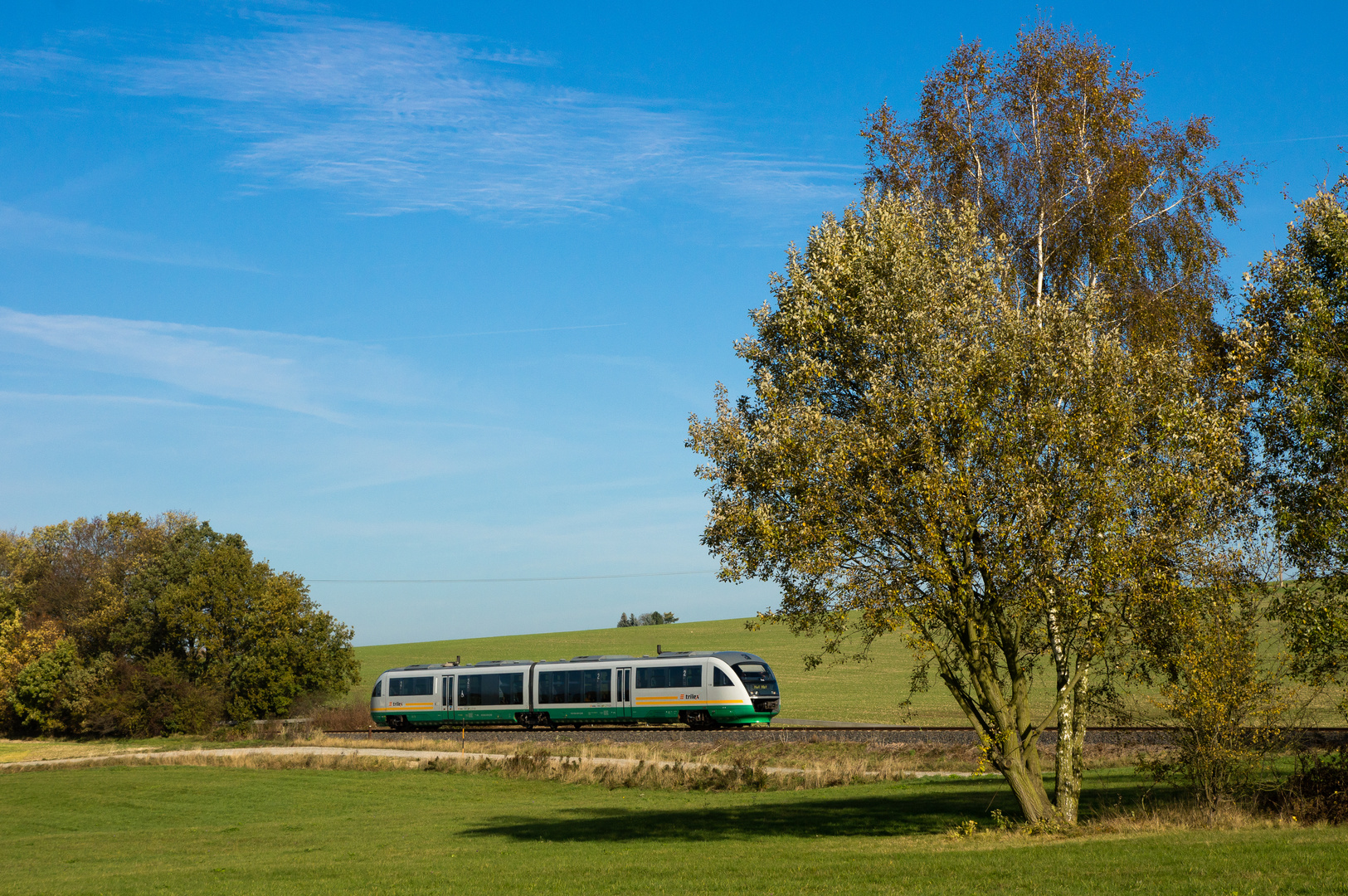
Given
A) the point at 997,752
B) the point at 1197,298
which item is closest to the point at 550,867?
the point at 997,752

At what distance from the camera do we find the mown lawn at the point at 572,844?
543 inches

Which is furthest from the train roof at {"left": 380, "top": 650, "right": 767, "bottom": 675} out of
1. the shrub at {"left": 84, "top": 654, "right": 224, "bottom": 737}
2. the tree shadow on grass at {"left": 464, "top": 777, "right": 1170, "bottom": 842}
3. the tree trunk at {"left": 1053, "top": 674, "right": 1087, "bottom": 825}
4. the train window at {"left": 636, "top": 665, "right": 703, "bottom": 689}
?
the tree trunk at {"left": 1053, "top": 674, "right": 1087, "bottom": 825}

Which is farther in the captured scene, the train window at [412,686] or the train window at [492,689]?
the train window at [412,686]

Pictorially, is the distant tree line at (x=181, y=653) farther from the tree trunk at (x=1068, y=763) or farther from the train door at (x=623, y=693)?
the tree trunk at (x=1068, y=763)

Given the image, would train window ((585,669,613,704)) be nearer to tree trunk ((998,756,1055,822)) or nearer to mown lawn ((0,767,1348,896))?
mown lawn ((0,767,1348,896))

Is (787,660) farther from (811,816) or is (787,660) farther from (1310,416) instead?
(1310,416)

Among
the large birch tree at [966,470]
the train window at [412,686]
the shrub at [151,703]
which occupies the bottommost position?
the shrub at [151,703]

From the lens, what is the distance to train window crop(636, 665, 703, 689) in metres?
43.9

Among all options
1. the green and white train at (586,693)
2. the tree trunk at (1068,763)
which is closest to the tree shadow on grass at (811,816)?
the tree trunk at (1068,763)

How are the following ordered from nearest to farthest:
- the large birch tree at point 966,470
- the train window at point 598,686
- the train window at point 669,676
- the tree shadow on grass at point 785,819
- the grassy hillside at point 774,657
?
the large birch tree at point 966,470 → the tree shadow on grass at point 785,819 → the train window at point 669,676 → the train window at point 598,686 → the grassy hillside at point 774,657

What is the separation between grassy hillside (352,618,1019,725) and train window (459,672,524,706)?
13.9 metres

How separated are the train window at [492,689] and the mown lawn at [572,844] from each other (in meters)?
10.5

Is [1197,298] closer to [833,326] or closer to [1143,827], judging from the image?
[833,326]

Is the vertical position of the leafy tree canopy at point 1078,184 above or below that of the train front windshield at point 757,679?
above
